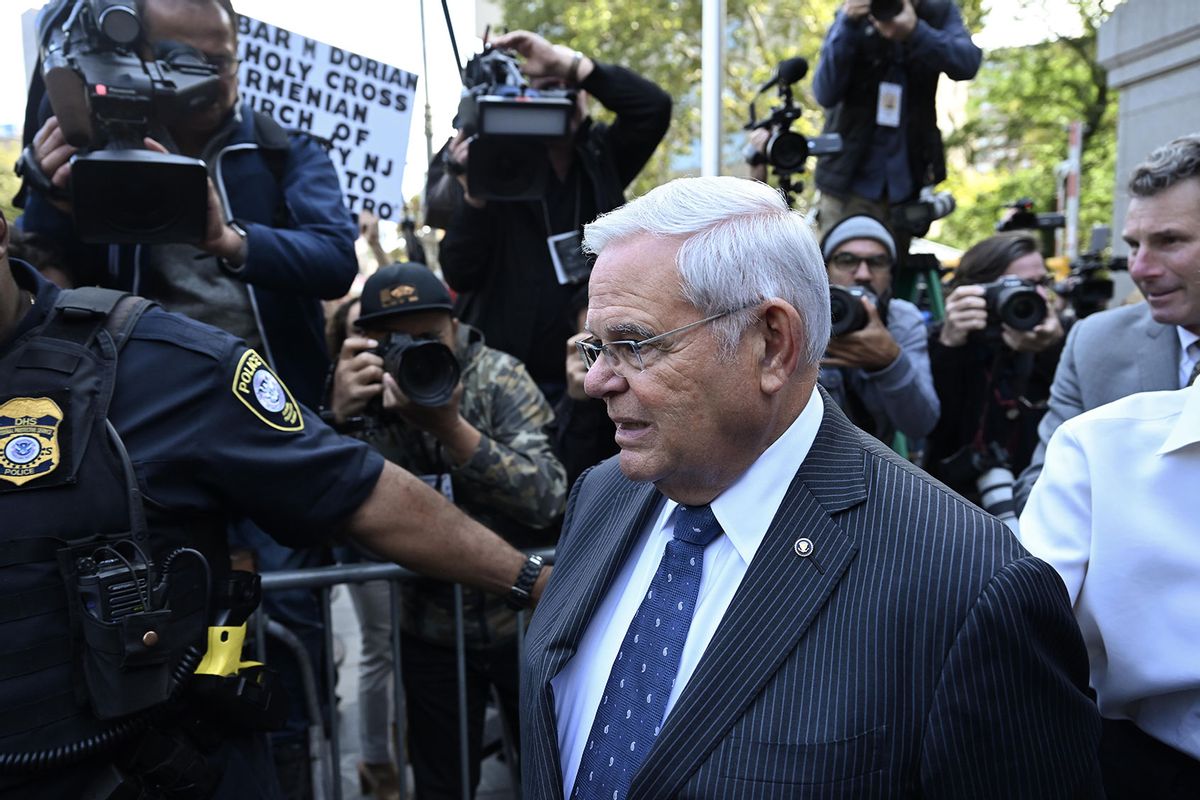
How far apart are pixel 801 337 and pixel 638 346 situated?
9.5 inches

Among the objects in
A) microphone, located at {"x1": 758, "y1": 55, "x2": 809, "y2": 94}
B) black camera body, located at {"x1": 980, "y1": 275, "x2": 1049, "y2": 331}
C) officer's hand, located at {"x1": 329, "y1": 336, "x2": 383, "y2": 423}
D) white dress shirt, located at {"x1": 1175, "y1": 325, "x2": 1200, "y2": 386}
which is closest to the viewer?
white dress shirt, located at {"x1": 1175, "y1": 325, "x2": 1200, "y2": 386}

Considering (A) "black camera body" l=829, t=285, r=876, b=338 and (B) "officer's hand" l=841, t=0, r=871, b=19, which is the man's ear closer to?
(A) "black camera body" l=829, t=285, r=876, b=338

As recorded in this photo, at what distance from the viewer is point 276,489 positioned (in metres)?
2.12

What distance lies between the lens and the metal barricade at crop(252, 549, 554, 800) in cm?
286

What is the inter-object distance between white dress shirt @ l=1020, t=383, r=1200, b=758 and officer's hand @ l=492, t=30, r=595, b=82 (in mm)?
2519

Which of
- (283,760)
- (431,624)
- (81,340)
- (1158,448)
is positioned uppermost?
(81,340)

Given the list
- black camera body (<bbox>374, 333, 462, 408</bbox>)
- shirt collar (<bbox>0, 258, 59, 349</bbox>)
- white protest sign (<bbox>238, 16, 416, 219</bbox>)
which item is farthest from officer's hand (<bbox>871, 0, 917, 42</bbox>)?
shirt collar (<bbox>0, 258, 59, 349</bbox>)

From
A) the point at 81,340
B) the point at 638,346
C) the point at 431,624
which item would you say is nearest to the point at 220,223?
the point at 81,340

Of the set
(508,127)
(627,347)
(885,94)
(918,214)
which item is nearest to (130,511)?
(627,347)

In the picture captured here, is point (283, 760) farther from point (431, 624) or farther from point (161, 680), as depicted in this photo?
point (161, 680)

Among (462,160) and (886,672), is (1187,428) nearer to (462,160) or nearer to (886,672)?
(886,672)

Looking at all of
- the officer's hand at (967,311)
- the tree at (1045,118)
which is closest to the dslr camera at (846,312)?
the officer's hand at (967,311)

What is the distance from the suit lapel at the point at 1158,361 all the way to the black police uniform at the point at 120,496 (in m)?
2.00

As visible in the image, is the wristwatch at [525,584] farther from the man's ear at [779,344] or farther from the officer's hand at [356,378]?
the man's ear at [779,344]
